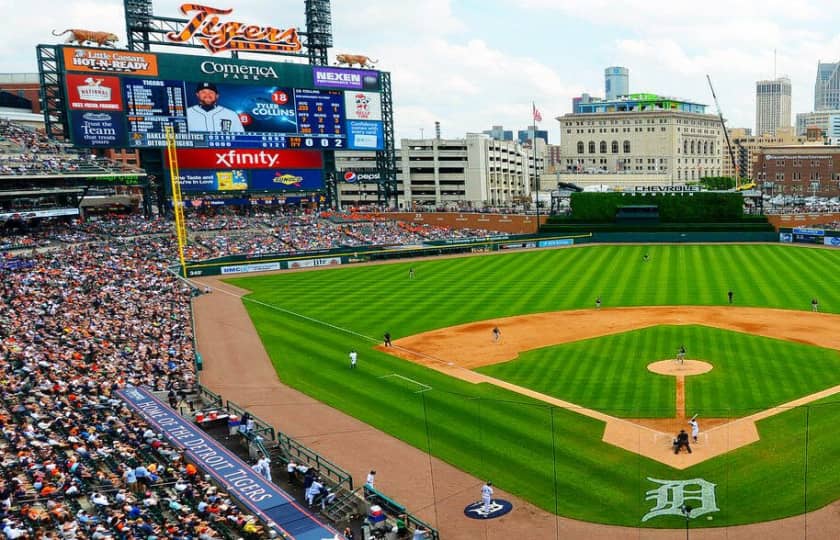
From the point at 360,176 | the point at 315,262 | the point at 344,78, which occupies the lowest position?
the point at 315,262

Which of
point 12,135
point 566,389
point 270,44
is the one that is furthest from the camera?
point 270,44

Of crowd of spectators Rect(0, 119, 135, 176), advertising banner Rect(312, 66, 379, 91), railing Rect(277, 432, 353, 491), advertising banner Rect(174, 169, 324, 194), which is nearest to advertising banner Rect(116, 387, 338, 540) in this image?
railing Rect(277, 432, 353, 491)

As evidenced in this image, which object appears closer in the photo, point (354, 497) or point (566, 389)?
point (354, 497)

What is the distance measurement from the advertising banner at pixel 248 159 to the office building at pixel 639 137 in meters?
105

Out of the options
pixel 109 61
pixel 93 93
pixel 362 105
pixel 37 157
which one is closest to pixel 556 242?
pixel 362 105

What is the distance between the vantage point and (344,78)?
8350cm

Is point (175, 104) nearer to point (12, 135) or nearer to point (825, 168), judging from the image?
point (12, 135)

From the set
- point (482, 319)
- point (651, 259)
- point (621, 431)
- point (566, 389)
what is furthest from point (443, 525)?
point (651, 259)

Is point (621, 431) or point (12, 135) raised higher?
point (12, 135)

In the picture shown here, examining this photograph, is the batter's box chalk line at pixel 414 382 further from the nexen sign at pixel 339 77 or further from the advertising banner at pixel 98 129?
the nexen sign at pixel 339 77

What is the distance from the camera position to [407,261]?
7525 centimetres

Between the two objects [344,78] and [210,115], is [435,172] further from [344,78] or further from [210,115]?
[210,115]

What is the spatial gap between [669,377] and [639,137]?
6453 inches

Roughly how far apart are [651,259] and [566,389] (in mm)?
43743
